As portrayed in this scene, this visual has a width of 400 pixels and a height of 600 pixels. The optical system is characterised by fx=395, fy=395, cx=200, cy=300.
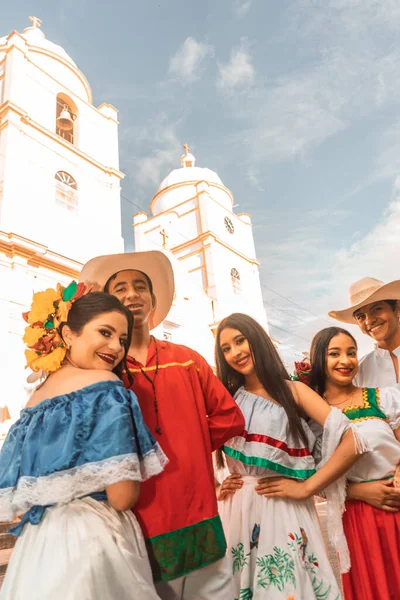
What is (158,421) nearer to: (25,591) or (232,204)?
(25,591)

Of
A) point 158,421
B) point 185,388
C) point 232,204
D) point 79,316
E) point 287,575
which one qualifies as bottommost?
point 287,575

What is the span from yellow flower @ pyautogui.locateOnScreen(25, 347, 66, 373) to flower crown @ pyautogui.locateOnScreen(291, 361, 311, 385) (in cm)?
155

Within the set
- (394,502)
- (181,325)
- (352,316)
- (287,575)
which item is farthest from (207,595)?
(181,325)

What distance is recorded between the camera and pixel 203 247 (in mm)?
20828

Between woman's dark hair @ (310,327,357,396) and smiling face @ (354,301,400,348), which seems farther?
smiling face @ (354,301,400,348)

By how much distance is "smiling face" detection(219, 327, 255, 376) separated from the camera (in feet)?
7.20

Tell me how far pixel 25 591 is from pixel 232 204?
25359mm

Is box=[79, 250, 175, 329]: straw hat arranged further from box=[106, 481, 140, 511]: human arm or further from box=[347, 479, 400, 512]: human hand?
box=[347, 479, 400, 512]: human hand

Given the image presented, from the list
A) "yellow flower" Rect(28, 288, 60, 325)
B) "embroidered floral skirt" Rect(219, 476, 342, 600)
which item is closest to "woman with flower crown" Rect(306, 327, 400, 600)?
"embroidered floral skirt" Rect(219, 476, 342, 600)

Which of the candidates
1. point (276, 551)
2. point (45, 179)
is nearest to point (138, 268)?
point (276, 551)

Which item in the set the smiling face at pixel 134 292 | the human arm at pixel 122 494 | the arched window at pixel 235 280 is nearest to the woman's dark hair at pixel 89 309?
the smiling face at pixel 134 292

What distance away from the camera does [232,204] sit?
25.3 m

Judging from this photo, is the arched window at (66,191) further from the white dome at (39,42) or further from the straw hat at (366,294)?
the straw hat at (366,294)

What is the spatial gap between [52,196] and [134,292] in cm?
1098
